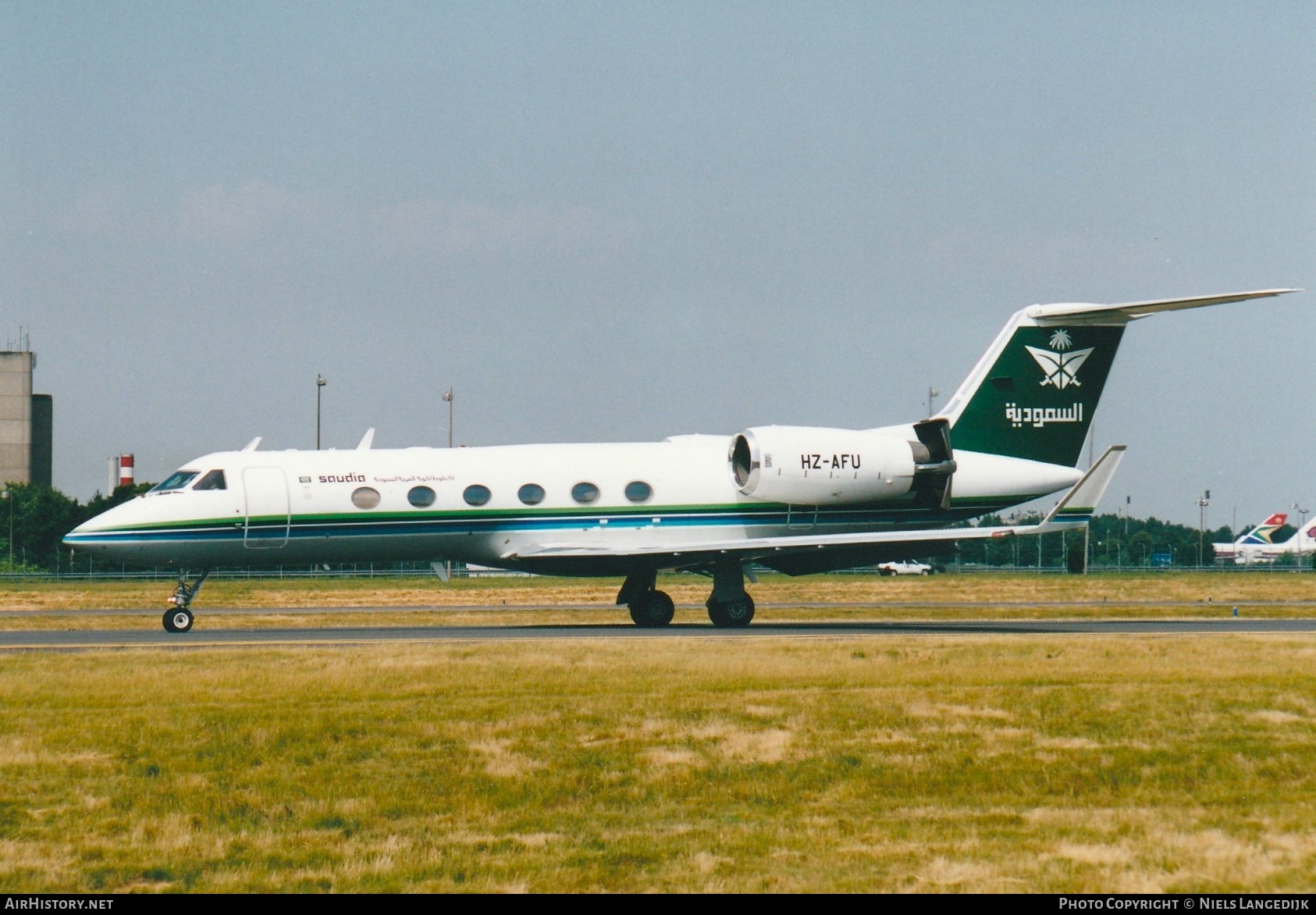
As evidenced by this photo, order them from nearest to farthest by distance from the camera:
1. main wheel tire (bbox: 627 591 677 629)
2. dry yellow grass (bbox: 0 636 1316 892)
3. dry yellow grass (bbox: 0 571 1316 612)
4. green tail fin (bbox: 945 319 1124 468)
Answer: dry yellow grass (bbox: 0 636 1316 892), main wheel tire (bbox: 627 591 677 629), green tail fin (bbox: 945 319 1124 468), dry yellow grass (bbox: 0 571 1316 612)

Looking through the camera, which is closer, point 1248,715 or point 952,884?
point 952,884

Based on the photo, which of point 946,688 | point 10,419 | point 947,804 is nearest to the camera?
point 947,804

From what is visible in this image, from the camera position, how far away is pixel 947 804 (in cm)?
1319

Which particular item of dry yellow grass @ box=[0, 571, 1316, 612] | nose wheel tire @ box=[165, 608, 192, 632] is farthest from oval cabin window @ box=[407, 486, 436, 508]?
dry yellow grass @ box=[0, 571, 1316, 612]

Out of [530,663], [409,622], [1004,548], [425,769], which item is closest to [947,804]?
[425,769]

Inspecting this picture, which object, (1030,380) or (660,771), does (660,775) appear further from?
(1030,380)

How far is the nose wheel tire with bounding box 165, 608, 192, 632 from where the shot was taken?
29.8 m

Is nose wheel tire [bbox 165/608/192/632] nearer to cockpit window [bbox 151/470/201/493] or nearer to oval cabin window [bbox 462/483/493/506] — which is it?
cockpit window [bbox 151/470/201/493]

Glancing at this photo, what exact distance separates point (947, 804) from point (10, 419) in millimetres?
127176

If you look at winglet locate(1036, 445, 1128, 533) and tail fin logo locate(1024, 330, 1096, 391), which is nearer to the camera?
winglet locate(1036, 445, 1128, 533)

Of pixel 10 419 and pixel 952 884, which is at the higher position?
pixel 10 419

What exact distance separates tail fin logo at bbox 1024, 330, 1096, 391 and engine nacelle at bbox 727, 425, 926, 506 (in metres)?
3.40
